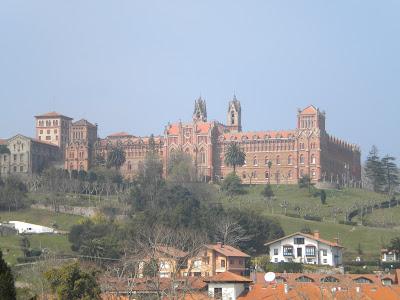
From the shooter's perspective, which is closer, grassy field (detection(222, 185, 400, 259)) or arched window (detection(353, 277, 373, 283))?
arched window (detection(353, 277, 373, 283))

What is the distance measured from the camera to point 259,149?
154875 millimetres

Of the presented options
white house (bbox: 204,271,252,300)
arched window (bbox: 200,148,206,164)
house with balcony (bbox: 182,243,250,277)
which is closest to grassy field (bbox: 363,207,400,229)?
house with balcony (bbox: 182,243,250,277)

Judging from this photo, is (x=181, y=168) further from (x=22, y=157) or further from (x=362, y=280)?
(x=362, y=280)

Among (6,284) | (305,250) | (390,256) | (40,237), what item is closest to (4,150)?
(40,237)

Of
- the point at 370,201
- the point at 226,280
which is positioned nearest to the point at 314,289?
the point at 226,280

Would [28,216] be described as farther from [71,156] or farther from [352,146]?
[352,146]

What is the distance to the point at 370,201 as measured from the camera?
130625 mm

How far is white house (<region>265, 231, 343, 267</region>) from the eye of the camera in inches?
3684

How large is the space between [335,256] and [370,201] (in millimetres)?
38052

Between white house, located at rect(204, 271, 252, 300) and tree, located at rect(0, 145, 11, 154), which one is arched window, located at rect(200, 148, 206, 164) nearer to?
tree, located at rect(0, 145, 11, 154)

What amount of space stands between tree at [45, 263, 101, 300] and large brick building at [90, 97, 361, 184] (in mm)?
105371

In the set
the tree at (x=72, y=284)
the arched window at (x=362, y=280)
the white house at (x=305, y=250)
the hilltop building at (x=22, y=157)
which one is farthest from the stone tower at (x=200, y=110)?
the tree at (x=72, y=284)

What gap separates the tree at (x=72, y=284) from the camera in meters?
43.8

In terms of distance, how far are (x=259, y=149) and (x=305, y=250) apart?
198 feet
